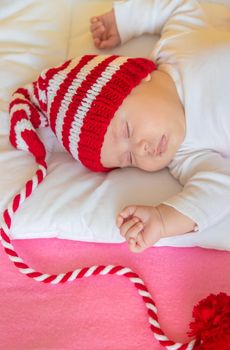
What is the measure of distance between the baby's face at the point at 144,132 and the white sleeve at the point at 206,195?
8cm

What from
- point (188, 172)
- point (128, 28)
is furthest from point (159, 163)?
point (128, 28)

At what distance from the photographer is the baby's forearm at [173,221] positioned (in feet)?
3.37

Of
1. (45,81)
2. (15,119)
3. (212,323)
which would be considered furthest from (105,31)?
(212,323)

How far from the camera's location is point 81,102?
113 cm

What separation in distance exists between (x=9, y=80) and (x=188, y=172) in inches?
21.0

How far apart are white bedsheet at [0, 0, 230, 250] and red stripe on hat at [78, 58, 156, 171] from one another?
75mm

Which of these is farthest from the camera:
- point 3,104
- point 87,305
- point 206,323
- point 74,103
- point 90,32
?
point 90,32

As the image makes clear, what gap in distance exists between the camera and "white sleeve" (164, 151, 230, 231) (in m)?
1.04

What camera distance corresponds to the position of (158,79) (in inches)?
47.7

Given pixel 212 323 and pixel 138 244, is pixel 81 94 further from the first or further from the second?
pixel 212 323

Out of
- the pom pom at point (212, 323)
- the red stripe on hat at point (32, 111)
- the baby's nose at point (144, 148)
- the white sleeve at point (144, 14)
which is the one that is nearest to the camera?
the pom pom at point (212, 323)

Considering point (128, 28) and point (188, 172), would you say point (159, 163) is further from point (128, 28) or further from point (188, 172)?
point (128, 28)

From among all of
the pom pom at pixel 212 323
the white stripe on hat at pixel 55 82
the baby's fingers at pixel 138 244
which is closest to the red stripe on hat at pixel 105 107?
the white stripe on hat at pixel 55 82

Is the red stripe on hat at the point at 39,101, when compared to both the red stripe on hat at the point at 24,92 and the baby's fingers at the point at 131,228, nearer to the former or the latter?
the red stripe on hat at the point at 24,92
